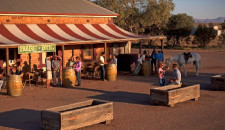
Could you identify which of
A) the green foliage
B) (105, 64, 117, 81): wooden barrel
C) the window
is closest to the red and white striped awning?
the window

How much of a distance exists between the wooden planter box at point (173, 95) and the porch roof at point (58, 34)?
24.4 ft

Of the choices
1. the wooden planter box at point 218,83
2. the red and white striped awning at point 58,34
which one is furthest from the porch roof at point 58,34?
the wooden planter box at point 218,83

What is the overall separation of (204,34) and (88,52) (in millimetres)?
29977

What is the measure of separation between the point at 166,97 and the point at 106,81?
7.35m

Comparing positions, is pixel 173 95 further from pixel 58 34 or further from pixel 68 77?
pixel 58 34

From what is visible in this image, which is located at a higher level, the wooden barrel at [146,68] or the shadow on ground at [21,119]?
the wooden barrel at [146,68]

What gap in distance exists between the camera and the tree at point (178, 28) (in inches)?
2108

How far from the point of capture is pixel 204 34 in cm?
4934

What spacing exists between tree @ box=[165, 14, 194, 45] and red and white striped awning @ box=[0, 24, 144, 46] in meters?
30.6

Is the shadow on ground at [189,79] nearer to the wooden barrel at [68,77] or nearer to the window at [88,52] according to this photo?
the window at [88,52]

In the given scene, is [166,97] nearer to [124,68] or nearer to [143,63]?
[143,63]

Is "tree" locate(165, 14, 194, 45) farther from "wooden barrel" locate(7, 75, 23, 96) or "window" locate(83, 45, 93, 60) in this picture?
"wooden barrel" locate(7, 75, 23, 96)

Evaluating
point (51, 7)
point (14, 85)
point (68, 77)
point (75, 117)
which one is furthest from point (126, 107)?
point (51, 7)

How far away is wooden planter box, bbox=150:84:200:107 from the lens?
12.3m
